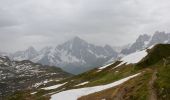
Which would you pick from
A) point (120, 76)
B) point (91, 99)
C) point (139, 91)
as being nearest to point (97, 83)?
point (120, 76)

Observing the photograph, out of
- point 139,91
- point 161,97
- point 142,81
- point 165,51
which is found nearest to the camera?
point 161,97

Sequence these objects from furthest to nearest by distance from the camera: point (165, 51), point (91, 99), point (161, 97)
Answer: point (165, 51) → point (91, 99) → point (161, 97)

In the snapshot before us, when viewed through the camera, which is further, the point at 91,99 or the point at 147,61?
the point at 147,61

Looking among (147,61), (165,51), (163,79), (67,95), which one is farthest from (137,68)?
(163,79)

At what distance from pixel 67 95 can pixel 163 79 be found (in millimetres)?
45951

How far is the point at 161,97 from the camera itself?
2090 inches

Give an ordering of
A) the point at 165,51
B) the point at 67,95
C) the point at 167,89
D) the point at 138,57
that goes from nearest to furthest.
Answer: the point at 167,89, the point at 67,95, the point at 165,51, the point at 138,57

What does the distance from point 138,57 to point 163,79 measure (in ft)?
232

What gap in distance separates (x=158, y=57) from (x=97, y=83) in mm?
20603

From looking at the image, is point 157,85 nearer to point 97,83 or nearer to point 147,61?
point 147,61

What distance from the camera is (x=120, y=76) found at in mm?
109250

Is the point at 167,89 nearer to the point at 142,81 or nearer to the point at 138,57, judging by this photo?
the point at 142,81

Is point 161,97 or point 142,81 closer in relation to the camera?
point 161,97

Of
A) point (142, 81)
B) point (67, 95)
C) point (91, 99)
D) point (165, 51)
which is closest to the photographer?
point (142, 81)
